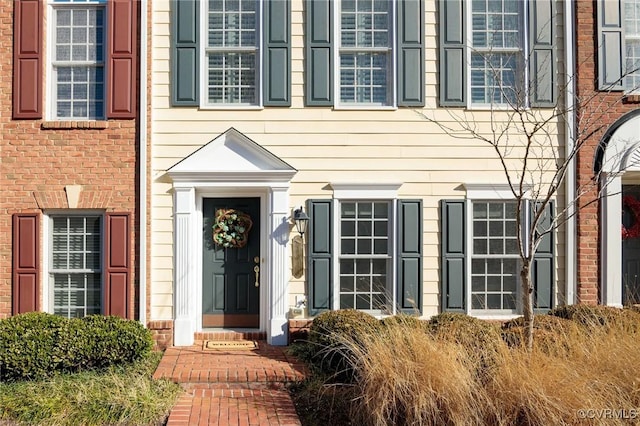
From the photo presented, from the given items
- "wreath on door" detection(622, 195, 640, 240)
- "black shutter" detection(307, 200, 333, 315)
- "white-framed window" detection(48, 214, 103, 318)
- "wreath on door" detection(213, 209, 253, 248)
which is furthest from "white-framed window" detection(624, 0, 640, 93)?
"white-framed window" detection(48, 214, 103, 318)

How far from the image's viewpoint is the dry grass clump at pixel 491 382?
4.23m

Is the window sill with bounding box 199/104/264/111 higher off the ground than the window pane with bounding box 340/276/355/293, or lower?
higher

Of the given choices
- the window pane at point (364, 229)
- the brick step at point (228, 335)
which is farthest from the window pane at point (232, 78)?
the brick step at point (228, 335)

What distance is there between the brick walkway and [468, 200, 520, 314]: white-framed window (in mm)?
2981

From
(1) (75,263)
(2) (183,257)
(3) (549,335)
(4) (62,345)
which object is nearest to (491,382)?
(3) (549,335)

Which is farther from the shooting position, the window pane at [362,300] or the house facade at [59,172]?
the window pane at [362,300]

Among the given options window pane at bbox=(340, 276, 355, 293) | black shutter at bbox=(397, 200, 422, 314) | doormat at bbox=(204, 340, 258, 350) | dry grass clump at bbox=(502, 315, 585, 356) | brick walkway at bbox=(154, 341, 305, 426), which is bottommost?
brick walkway at bbox=(154, 341, 305, 426)

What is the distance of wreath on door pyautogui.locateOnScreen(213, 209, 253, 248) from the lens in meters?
7.53

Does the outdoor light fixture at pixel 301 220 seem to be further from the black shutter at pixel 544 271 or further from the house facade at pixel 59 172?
the black shutter at pixel 544 271

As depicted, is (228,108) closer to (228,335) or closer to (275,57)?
(275,57)

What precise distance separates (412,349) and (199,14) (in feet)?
18.0

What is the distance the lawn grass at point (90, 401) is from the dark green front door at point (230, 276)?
181cm

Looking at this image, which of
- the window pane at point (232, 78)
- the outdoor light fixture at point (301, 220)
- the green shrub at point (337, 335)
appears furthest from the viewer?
the window pane at point (232, 78)

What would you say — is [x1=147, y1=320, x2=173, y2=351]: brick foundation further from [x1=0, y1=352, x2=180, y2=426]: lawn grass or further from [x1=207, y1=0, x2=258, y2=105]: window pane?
[x1=207, y1=0, x2=258, y2=105]: window pane
